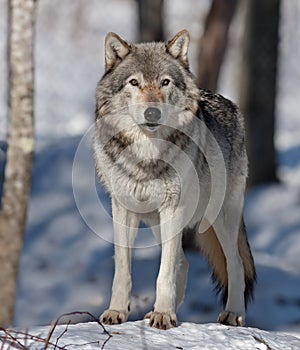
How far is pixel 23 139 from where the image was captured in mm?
7223

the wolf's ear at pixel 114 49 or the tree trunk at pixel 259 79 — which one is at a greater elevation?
the tree trunk at pixel 259 79

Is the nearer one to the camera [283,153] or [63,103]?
[283,153]

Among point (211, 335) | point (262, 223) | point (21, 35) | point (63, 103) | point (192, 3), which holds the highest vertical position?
point (192, 3)

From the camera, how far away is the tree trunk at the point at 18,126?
23.5 feet

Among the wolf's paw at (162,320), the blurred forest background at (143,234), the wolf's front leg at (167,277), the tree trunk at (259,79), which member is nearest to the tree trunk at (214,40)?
the blurred forest background at (143,234)

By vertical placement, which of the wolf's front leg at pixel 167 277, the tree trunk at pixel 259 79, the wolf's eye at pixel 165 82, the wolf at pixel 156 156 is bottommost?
the wolf's front leg at pixel 167 277

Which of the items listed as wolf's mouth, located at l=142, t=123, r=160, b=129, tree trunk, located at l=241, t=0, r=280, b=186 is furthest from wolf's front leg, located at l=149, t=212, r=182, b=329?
tree trunk, located at l=241, t=0, r=280, b=186

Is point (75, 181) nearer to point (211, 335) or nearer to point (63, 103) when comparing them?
point (211, 335)

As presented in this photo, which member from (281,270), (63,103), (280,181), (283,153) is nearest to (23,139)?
(281,270)

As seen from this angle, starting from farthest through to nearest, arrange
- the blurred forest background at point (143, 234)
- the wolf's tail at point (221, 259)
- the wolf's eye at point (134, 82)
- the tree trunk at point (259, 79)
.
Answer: the tree trunk at point (259, 79)
the blurred forest background at point (143, 234)
the wolf's tail at point (221, 259)
the wolf's eye at point (134, 82)

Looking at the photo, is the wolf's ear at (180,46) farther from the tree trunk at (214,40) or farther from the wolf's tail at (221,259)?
the tree trunk at (214,40)

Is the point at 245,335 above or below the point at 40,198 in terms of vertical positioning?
below

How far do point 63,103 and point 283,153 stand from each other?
879cm

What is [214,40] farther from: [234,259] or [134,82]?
[134,82]
